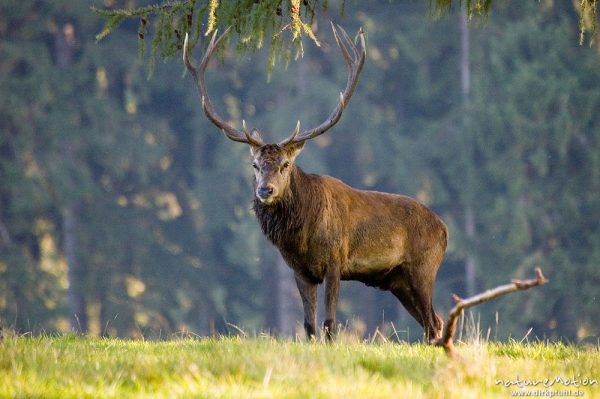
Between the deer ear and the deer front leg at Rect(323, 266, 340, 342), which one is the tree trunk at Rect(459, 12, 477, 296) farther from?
the deer front leg at Rect(323, 266, 340, 342)

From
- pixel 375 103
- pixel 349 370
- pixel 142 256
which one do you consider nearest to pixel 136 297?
pixel 142 256

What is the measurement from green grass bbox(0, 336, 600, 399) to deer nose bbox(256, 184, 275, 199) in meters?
1.96

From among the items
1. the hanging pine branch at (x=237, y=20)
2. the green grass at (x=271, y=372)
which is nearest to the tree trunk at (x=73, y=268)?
the hanging pine branch at (x=237, y=20)

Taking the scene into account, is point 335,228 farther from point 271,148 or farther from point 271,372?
point 271,372

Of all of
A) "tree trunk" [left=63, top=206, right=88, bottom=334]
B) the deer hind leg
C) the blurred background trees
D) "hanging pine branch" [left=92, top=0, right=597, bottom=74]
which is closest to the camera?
"hanging pine branch" [left=92, top=0, right=597, bottom=74]

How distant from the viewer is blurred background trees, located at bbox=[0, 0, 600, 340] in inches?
1163

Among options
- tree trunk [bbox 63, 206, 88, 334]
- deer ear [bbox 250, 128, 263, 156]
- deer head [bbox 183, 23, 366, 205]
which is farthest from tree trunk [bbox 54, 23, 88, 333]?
deer head [bbox 183, 23, 366, 205]

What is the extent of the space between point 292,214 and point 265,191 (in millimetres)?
332

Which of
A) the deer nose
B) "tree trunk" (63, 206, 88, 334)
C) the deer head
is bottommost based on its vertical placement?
"tree trunk" (63, 206, 88, 334)

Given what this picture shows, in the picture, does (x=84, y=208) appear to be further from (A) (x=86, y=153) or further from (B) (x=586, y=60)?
(B) (x=586, y=60)

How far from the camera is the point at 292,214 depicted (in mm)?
9336

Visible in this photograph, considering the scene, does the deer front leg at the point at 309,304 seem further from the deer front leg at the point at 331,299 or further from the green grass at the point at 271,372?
the green grass at the point at 271,372

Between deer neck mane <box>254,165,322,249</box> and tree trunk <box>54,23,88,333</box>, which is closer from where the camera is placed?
deer neck mane <box>254,165,322,249</box>

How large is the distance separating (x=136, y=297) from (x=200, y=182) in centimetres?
386
